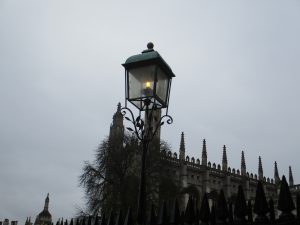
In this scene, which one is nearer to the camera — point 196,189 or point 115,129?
point 115,129

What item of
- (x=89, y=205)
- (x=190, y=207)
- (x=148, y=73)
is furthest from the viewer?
(x=89, y=205)

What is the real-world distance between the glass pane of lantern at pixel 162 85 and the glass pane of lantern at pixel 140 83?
128mm

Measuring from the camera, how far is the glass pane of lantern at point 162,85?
6.10 meters

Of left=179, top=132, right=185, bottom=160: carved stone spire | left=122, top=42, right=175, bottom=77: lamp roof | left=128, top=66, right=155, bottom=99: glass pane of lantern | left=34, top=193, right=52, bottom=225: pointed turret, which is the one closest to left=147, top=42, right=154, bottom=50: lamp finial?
left=122, top=42, right=175, bottom=77: lamp roof

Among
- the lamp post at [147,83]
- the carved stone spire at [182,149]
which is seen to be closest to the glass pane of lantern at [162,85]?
the lamp post at [147,83]

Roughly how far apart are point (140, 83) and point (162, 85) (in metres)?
0.38

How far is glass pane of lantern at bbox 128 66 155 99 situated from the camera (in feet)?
20.1

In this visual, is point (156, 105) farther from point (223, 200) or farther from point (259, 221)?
point (259, 221)

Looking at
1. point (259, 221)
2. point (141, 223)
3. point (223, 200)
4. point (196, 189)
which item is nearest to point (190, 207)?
point (223, 200)

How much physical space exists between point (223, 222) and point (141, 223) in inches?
71.7

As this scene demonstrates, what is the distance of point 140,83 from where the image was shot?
20.3 ft

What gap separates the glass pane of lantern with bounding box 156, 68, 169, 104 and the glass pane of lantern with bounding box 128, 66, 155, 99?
13 cm

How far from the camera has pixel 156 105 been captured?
20.7 ft

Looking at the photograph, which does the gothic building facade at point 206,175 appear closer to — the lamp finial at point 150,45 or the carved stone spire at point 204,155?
the carved stone spire at point 204,155
